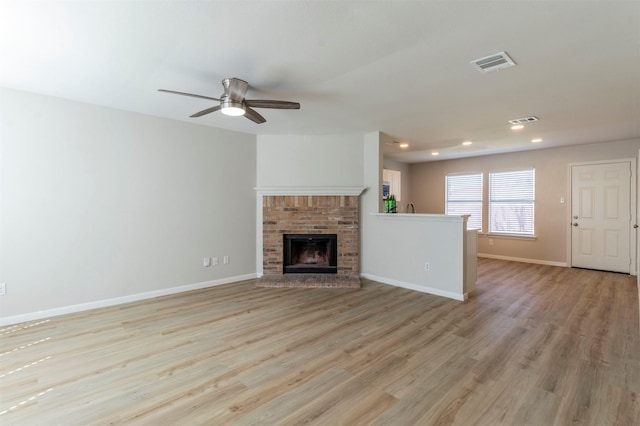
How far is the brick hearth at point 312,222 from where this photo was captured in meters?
5.12

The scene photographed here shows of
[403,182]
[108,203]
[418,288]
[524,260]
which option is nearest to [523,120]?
[418,288]

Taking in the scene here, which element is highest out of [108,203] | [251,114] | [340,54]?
[340,54]

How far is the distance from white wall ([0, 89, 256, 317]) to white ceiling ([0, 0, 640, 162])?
353mm

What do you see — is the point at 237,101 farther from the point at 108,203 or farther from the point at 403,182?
the point at 403,182

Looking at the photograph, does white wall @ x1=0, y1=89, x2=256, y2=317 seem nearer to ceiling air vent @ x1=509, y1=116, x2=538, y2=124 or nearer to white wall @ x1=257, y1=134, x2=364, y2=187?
white wall @ x1=257, y1=134, x2=364, y2=187

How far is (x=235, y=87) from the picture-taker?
279 cm

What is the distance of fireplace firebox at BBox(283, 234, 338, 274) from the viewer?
5.19 m

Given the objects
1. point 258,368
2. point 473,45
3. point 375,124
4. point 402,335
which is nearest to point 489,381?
point 402,335

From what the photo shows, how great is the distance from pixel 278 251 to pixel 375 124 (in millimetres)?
2634

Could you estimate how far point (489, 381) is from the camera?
7.10 feet

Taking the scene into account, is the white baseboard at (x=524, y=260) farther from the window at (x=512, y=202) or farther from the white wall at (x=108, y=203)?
the white wall at (x=108, y=203)

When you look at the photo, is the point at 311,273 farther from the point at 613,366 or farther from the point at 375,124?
the point at 613,366

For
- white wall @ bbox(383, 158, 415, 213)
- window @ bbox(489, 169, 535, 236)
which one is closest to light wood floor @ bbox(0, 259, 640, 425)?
window @ bbox(489, 169, 535, 236)

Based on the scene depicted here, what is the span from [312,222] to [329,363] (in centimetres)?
294
